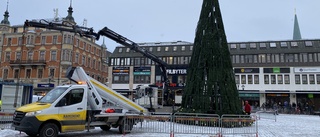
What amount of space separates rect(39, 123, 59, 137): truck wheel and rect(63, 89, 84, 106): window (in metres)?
1.08

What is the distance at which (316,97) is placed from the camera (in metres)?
40.9

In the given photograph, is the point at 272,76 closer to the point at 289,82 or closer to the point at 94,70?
the point at 289,82

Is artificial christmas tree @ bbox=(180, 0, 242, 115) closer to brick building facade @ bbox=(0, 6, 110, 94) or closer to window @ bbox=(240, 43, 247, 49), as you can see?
window @ bbox=(240, 43, 247, 49)

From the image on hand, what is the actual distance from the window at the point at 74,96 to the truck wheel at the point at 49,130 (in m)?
1.08

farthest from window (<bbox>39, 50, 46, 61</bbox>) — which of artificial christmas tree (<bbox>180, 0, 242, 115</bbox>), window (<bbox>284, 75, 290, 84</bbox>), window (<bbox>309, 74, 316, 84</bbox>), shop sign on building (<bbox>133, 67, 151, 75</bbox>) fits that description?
window (<bbox>309, 74, 316, 84</bbox>)

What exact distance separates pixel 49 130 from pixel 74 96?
5.68 ft

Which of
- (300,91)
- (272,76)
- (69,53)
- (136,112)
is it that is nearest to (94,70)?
(69,53)

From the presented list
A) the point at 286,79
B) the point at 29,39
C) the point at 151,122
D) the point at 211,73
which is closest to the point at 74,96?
the point at 151,122

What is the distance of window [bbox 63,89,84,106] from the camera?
1114 cm

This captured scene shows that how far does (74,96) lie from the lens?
A: 11.4m

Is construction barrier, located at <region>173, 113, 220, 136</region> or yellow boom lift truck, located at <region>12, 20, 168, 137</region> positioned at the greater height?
yellow boom lift truck, located at <region>12, 20, 168, 137</region>

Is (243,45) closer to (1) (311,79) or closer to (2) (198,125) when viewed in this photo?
(1) (311,79)

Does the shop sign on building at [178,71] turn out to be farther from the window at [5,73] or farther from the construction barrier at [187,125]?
the construction barrier at [187,125]

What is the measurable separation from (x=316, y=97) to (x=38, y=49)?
48.8 m
